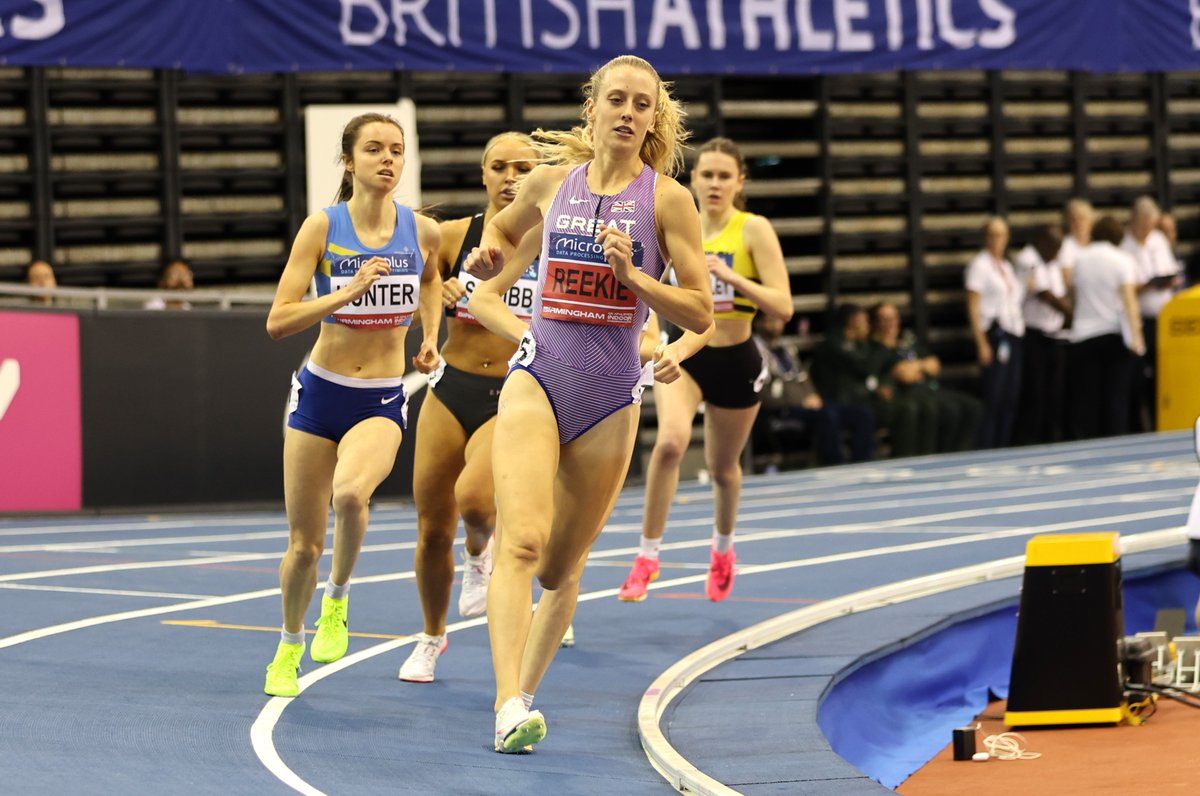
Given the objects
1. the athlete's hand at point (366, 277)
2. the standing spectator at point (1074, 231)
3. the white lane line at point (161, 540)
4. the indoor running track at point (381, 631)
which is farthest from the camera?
the standing spectator at point (1074, 231)

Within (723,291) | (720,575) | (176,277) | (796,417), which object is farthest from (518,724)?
(796,417)

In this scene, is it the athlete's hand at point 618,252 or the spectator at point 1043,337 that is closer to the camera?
the athlete's hand at point 618,252

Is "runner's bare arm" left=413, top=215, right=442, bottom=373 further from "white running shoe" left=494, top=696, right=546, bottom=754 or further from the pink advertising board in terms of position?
the pink advertising board

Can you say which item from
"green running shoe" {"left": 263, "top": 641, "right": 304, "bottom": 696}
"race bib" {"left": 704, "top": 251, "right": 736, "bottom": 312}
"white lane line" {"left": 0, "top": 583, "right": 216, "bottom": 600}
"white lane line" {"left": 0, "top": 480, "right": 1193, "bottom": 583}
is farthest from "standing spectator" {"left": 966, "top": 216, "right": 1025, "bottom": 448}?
"green running shoe" {"left": 263, "top": 641, "right": 304, "bottom": 696}

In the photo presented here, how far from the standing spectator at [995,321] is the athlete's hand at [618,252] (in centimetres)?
1260

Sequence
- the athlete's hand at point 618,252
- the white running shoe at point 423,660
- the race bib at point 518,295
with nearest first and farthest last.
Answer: the athlete's hand at point 618,252, the white running shoe at point 423,660, the race bib at point 518,295

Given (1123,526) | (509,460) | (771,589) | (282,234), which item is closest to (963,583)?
(771,589)

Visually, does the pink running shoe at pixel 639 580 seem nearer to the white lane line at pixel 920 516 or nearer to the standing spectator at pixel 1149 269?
the white lane line at pixel 920 516

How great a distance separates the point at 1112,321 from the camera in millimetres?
18406

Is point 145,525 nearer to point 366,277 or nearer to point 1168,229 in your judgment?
point 366,277

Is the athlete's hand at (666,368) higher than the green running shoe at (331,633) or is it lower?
higher

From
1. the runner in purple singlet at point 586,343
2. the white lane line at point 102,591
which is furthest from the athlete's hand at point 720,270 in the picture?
the white lane line at point 102,591

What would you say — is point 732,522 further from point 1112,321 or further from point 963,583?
point 1112,321

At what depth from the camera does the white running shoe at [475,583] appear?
780 cm
